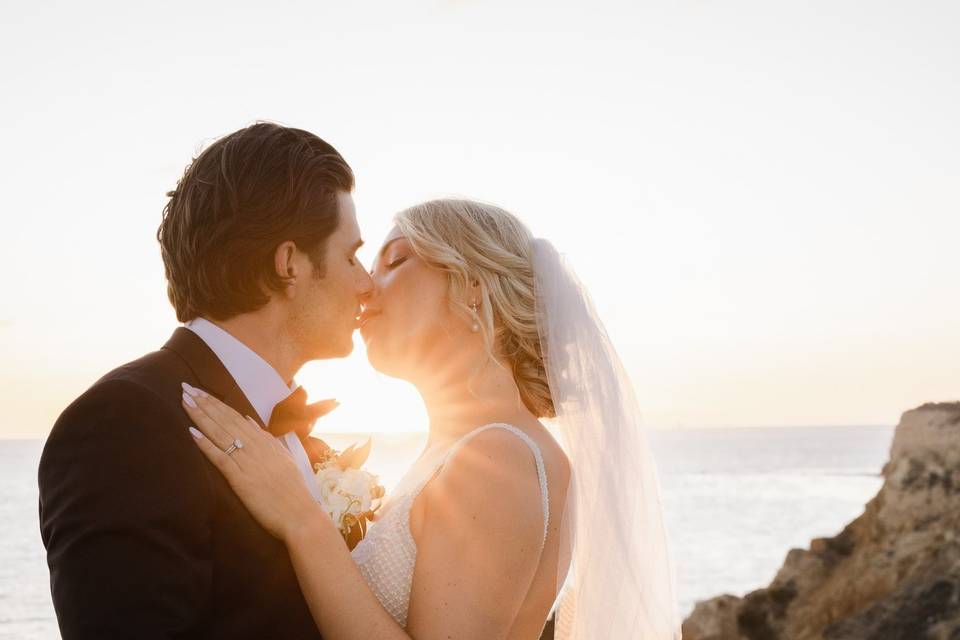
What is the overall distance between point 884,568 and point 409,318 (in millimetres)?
6576

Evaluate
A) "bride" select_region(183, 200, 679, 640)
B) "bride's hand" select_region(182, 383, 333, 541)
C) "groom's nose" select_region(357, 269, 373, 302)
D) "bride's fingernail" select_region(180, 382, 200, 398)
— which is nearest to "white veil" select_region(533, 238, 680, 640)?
"bride" select_region(183, 200, 679, 640)

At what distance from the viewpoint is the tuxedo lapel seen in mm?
3262

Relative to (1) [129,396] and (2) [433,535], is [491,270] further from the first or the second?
(1) [129,396]

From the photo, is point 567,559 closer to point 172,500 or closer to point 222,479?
point 222,479

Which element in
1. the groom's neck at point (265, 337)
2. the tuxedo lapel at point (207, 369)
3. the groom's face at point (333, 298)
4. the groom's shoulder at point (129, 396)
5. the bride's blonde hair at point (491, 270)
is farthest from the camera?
the bride's blonde hair at point (491, 270)

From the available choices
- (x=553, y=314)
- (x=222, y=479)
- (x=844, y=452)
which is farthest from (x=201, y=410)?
(x=844, y=452)

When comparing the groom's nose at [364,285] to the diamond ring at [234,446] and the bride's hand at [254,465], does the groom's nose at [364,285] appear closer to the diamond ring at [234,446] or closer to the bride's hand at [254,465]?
the bride's hand at [254,465]

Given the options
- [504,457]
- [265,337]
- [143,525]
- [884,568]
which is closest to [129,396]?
[143,525]

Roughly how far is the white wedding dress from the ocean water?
4.54 m

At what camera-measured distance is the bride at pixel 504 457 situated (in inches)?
147

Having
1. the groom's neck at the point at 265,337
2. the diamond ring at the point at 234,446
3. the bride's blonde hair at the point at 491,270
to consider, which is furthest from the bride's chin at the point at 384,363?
the diamond ring at the point at 234,446

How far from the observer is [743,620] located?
31.3ft

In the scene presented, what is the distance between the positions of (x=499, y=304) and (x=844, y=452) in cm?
11869

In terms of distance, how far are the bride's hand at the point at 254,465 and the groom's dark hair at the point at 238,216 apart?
0.47 metres
